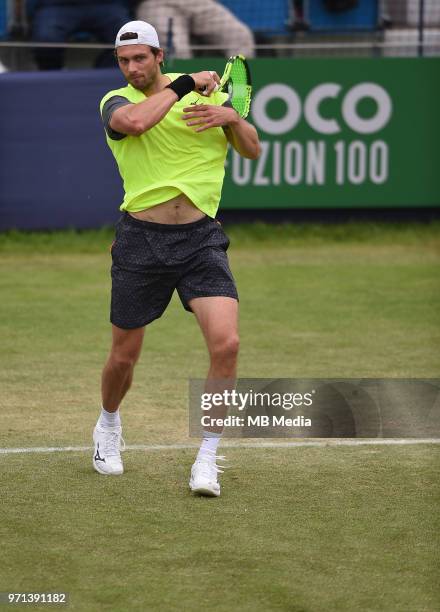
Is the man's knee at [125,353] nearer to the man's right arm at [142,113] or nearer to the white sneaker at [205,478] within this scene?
the white sneaker at [205,478]

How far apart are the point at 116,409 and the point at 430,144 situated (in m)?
9.67

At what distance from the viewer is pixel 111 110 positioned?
6336mm

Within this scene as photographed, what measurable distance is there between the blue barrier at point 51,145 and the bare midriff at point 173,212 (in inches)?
322

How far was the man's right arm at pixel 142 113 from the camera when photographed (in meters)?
6.17

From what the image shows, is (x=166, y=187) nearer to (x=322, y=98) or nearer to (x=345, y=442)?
(x=345, y=442)

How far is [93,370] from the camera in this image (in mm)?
9320

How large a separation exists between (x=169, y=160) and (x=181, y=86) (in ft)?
1.25

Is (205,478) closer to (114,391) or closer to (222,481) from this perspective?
(222,481)

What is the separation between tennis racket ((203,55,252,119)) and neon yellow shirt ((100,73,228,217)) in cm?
22

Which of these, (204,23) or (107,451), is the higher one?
(204,23)

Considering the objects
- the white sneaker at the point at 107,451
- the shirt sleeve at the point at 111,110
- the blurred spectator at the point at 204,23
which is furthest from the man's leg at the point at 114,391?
the blurred spectator at the point at 204,23

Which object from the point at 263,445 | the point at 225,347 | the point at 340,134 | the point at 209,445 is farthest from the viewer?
the point at 340,134

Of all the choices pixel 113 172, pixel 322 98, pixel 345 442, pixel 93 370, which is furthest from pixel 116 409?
pixel 322 98

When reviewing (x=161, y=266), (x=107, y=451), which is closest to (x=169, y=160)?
(x=161, y=266)
